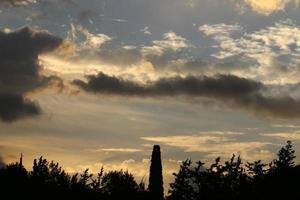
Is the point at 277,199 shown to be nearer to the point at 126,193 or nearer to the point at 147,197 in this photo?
the point at 126,193

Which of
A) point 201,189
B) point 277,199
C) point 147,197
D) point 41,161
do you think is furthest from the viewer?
point 41,161

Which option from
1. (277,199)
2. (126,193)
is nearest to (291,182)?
(277,199)

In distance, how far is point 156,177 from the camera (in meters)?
35.8

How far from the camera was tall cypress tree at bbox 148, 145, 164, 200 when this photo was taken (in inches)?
1390

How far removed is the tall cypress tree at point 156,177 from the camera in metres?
35.3

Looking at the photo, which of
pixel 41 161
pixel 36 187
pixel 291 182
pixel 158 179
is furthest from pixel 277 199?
pixel 41 161

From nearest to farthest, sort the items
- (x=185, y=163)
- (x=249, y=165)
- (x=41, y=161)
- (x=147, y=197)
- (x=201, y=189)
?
(x=147, y=197) < (x=201, y=189) < (x=185, y=163) < (x=249, y=165) < (x=41, y=161)

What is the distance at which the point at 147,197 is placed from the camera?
3566cm

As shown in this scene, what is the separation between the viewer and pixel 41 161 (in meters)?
73.1

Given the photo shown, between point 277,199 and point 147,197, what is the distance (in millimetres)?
17525

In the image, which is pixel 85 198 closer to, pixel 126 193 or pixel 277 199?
pixel 126 193

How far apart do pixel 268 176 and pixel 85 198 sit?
67.6 ft

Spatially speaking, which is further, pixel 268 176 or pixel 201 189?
pixel 268 176

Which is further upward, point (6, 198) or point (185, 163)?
point (185, 163)
